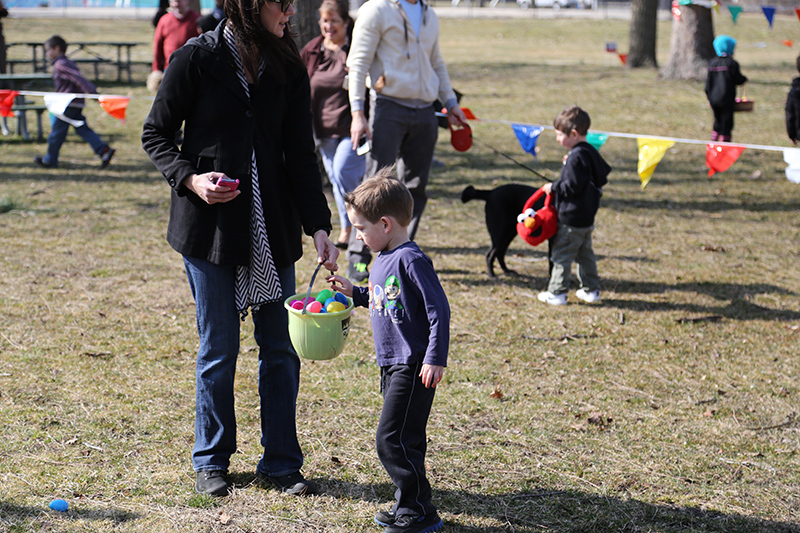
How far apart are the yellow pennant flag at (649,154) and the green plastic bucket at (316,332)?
4.33 m

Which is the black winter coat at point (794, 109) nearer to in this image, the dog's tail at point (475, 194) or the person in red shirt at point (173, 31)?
the dog's tail at point (475, 194)

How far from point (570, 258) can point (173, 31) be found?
6596mm

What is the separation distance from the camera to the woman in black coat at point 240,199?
2996 mm

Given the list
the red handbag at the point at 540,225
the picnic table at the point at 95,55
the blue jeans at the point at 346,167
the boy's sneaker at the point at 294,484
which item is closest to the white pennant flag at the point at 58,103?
the blue jeans at the point at 346,167

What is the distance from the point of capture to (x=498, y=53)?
84.6 feet

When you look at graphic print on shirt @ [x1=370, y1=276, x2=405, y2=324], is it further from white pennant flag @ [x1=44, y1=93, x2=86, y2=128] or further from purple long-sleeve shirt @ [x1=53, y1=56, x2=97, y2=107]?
purple long-sleeve shirt @ [x1=53, y1=56, x2=97, y2=107]

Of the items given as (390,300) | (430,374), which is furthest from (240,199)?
(430,374)

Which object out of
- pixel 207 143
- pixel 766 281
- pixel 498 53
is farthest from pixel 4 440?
pixel 498 53

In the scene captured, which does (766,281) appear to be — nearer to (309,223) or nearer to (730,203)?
(730,203)

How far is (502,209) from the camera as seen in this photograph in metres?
6.30

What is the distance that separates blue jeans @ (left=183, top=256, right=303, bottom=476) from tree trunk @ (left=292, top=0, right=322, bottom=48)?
5.79 meters

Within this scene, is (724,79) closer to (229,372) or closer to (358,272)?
(358,272)

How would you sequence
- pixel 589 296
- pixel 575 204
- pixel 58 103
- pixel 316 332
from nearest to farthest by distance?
pixel 316 332 → pixel 575 204 → pixel 589 296 → pixel 58 103

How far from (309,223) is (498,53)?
23.8 m
